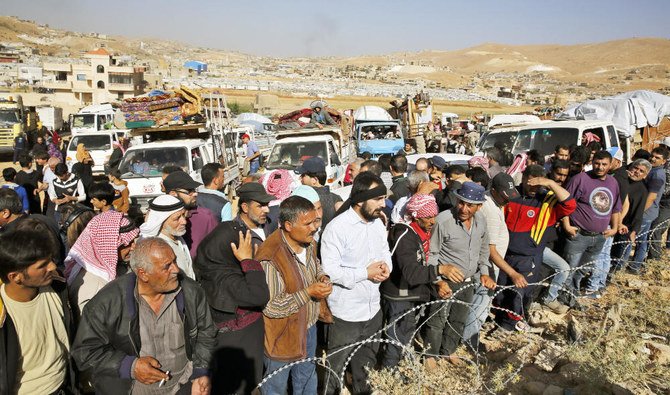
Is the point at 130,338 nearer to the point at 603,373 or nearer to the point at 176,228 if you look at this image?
the point at 176,228

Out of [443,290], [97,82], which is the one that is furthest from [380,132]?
[97,82]

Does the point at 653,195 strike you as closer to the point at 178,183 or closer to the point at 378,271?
the point at 378,271

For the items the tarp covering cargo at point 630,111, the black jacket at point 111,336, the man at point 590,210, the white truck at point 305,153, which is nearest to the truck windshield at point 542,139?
the tarp covering cargo at point 630,111

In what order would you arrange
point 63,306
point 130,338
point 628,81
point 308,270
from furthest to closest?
1. point 628,81
2. point 308,270
3. point 63,306
4. point 130,338

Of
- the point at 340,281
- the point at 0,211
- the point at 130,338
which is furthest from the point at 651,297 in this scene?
the point at 0,211

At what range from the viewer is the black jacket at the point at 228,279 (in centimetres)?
298

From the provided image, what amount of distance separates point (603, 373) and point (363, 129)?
1376 centimetres

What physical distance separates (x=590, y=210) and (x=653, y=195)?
1.83 metres

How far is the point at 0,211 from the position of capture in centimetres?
434

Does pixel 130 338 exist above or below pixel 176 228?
below

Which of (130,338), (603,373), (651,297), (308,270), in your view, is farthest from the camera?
(651,297)

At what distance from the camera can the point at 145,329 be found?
266cm

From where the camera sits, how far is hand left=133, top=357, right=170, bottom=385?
2559 millimetres

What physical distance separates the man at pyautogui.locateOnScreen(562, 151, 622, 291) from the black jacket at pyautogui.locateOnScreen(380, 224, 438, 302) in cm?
251
